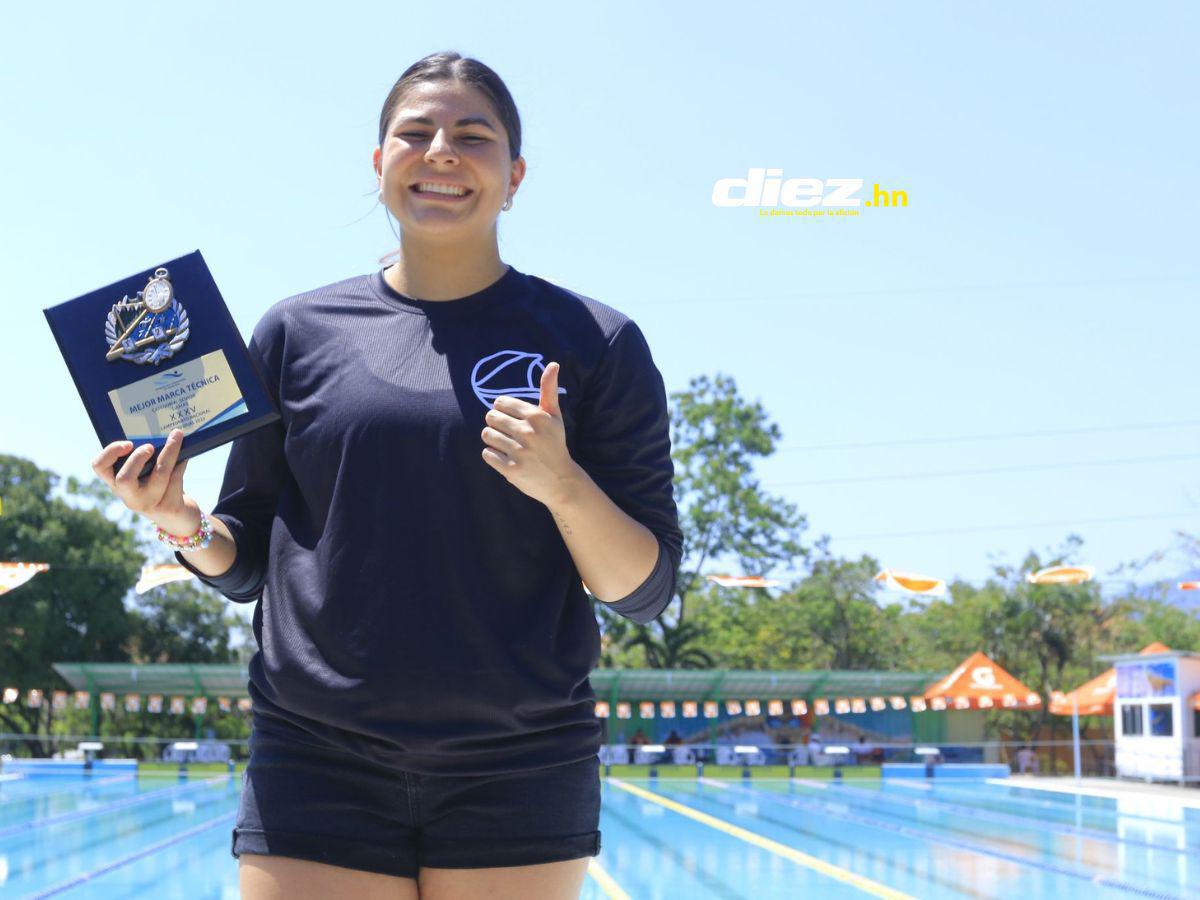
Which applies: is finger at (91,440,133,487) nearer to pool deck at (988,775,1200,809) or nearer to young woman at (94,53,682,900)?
young woman at (94,53,682,900)

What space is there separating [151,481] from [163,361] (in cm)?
19

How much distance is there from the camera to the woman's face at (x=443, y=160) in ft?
6.27

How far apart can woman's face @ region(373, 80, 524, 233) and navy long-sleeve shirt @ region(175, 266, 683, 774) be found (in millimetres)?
122

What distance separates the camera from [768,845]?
14.1 meters

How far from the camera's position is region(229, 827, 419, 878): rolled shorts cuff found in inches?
66.2

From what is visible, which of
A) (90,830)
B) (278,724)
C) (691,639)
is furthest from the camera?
(691,639)

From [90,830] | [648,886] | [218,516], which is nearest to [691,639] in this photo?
[90,830]

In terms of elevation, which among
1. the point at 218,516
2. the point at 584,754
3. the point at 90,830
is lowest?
the point at 90,830

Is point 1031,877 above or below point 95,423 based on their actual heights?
below

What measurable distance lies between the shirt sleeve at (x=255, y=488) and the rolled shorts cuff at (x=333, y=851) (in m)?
0.46

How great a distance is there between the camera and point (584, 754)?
6.01 feet

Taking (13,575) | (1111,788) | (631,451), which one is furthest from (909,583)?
(631,451)

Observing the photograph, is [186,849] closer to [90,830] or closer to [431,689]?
[90,830]

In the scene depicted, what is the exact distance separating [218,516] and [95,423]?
224 millimetres
